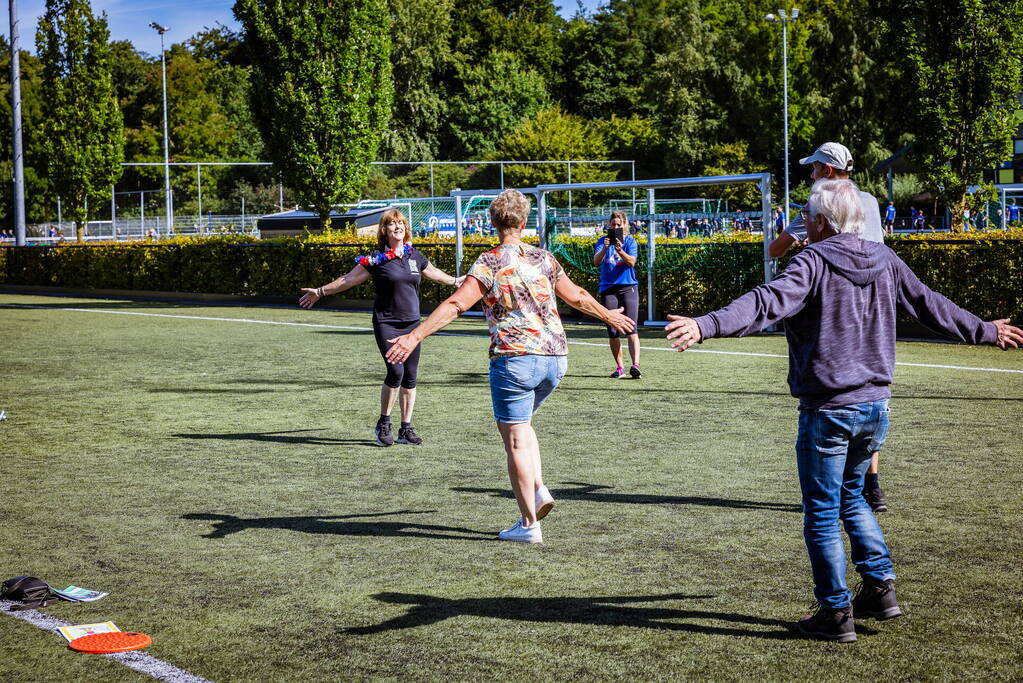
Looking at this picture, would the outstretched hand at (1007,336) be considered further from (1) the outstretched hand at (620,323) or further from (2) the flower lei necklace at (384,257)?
(2) the flower lei necklace at (384,257)

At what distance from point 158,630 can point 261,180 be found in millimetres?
67390

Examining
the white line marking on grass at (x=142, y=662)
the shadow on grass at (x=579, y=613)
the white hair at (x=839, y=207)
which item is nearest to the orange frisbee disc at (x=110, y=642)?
the white line marking on grass at (x=142, y=662)

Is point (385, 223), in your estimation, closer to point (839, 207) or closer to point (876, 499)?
point (876, 499)

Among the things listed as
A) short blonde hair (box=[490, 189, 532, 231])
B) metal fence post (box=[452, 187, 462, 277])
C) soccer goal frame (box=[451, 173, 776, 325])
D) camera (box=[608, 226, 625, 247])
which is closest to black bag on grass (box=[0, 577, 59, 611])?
short blonde hair (box=[490, 189, 532, 231])

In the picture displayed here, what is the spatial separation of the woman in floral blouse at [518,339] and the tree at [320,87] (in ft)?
75.2

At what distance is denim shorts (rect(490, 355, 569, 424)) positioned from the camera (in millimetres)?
5949

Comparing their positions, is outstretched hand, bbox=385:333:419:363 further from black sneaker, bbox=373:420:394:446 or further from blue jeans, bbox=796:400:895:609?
black sneaker, bbox=373:420:394:446

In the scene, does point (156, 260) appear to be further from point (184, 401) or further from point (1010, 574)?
point (1010, 574)

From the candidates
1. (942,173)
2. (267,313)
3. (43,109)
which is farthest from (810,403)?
(43,109)

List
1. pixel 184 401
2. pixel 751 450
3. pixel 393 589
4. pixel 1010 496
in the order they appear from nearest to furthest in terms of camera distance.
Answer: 1. pixel 393 589
2. pixel 1010 496
3. pixel 751 450
4. pixel 184 401

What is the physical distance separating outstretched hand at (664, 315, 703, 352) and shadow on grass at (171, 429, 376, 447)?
5.34 m

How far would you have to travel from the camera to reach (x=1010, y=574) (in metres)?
5.38

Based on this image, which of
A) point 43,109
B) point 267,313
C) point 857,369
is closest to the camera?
point 857,369

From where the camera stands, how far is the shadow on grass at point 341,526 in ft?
20.8
